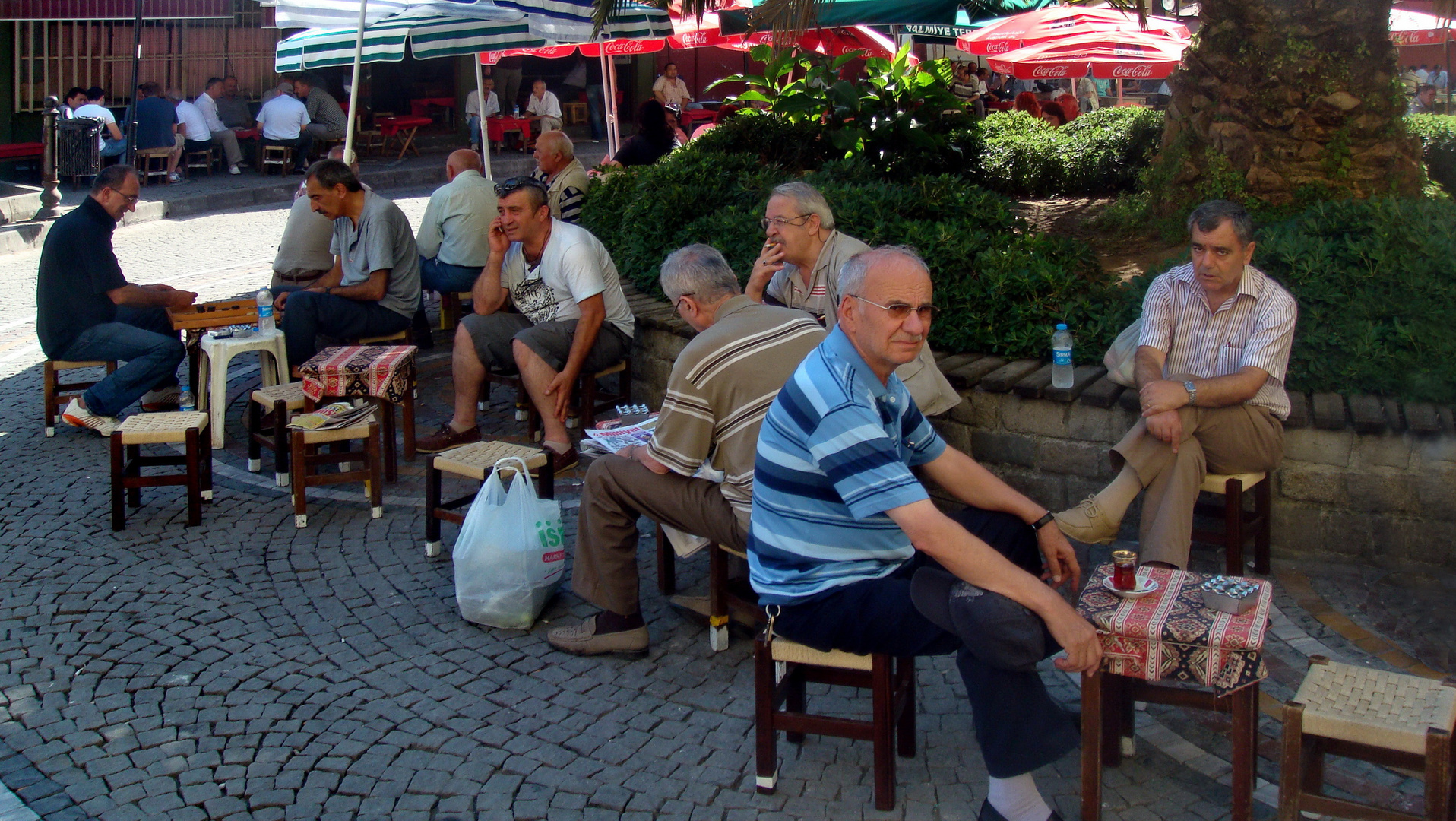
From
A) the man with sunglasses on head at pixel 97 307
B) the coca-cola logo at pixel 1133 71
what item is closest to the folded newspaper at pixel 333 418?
the man with sunglasses on head at pixel 97 307

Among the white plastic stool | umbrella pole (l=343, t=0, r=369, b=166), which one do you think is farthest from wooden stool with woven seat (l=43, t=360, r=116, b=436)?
umbrella pole (l=343, t=0, r=369, b=166)

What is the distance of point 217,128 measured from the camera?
1870 cm

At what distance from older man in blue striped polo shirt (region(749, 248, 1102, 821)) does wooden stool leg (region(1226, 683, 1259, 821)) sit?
1.20 feet

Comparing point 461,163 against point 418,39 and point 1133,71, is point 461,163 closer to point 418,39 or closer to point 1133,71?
point 418,39

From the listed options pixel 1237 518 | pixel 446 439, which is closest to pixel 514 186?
pixel 446 439

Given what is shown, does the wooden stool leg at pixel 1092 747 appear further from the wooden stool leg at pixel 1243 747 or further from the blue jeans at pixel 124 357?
the blue jeans at pixel 124 357

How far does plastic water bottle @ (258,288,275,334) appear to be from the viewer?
21.7ft

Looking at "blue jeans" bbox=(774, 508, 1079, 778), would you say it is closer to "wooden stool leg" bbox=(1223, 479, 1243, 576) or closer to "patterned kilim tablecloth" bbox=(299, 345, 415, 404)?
"wooden stool leg" bbox=(1223, 479, 1243, 576)

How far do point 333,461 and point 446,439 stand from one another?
2.53 ft

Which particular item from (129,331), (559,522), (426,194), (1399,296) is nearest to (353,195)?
(129,331)

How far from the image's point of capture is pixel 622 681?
13.5 feet

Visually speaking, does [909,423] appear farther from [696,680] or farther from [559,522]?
[559,522]

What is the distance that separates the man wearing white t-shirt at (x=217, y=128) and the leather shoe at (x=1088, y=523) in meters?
17.0

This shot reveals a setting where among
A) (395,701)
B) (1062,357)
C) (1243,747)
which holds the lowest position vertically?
(395,701)
